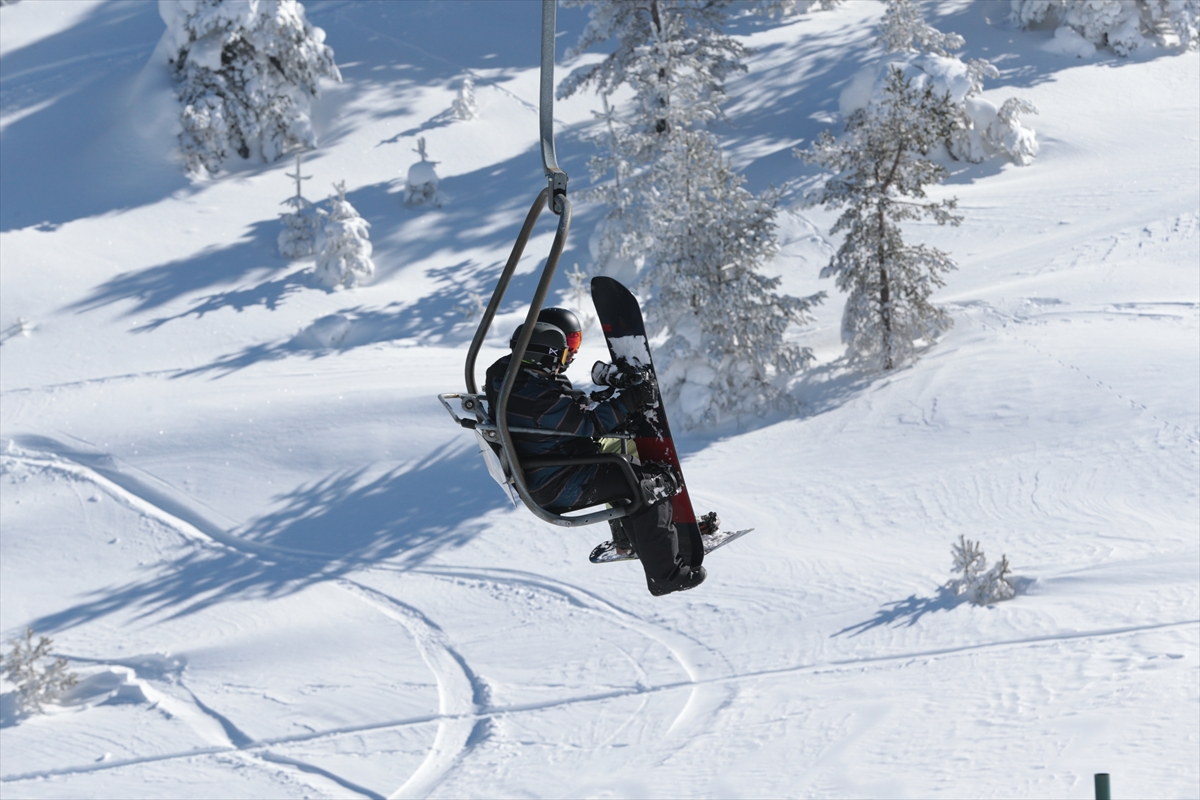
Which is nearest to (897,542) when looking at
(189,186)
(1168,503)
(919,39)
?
(1168,503)

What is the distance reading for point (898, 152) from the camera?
751 inches

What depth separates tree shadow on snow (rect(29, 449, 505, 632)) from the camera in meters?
17.8

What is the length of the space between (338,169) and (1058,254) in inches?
668

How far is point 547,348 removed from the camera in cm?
480

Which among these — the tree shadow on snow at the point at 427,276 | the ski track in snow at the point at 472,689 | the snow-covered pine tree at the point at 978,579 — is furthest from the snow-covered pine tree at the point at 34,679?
the snow-covered pine tree at the point at 978,579

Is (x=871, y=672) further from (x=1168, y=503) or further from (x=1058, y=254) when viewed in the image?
(x=1058, y=254)

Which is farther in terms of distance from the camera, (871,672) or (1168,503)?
(1168,503)

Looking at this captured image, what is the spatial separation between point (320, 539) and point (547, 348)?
1479 centimetres

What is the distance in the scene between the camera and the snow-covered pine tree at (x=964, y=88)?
26953mm

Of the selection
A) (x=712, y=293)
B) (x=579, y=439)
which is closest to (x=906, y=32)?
(x=712, y=293)

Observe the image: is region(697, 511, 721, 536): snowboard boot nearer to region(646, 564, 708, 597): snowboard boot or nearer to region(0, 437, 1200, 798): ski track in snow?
region(646, 564, 708, 597): snowboard boot

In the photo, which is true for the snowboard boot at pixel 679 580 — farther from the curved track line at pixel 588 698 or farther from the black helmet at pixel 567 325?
the curved track line at pixel 588 698

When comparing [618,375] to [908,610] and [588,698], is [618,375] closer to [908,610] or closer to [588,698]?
[588,698]

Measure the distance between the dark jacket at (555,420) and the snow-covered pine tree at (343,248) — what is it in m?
21.3
